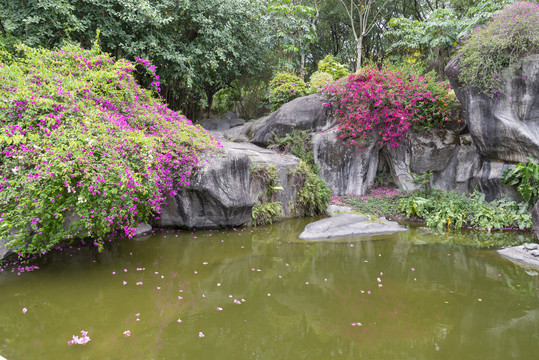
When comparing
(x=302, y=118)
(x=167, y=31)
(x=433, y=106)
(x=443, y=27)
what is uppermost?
(x=443, y=27)

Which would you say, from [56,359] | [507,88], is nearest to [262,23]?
[507,88]

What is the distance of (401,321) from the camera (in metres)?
3.69

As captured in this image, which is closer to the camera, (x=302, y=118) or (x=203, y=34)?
(x=203, y=34)

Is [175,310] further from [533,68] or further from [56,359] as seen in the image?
[533,68]

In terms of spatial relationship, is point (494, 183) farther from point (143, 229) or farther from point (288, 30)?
point (288, 30)

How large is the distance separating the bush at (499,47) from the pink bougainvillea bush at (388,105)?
1365 mm

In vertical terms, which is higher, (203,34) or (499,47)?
(203,34)

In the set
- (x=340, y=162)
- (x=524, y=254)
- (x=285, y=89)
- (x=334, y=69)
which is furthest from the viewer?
(x=334, y=69)

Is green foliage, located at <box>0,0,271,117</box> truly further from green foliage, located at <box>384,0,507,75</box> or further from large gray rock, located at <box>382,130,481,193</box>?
large gray rock, located at <box>382,130,481,193</box>

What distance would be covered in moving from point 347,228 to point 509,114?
5218 mm

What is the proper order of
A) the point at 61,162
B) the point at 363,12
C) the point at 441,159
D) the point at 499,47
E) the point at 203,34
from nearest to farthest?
the point at 61,162, the point at 499,47, the point at 441,159, the point at 203,34, the point at 363,12

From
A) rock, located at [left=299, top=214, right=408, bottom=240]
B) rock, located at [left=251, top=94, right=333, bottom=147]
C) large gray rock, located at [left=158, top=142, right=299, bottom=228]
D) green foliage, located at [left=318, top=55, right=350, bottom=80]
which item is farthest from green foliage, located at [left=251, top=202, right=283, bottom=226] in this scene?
green foliage, located at [left=318, top=55, right=350, bottom=80]

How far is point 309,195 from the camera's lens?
362 inches


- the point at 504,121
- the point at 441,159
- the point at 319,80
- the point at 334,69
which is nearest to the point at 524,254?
the point at 504,121
